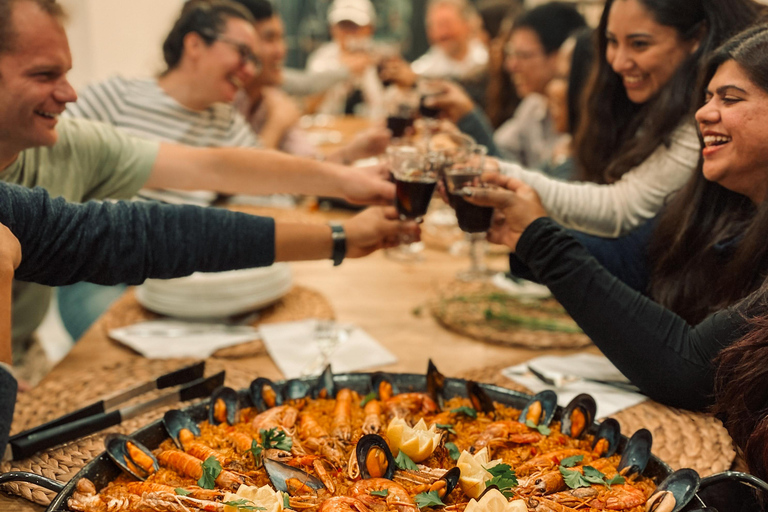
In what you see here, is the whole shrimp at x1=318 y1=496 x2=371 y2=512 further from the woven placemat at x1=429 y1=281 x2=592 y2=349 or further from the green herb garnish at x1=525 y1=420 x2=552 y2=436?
the woven placemat at x1=429 y1=281 x2=592 y2=349

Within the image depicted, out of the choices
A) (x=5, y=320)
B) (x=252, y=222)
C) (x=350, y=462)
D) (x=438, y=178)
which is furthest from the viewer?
(x=438, y=178)

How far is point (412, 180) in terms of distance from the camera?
69.8 inches

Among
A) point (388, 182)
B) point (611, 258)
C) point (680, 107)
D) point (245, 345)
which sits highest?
point (680, 107)

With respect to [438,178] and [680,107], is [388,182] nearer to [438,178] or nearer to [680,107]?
[438,178]

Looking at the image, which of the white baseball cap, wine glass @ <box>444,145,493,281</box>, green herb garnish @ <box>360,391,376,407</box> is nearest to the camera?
green herb garnish @ <box>360,391,376,407</box>

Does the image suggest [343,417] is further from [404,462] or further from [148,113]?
[148,113]

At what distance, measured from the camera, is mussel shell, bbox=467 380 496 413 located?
1.41 m

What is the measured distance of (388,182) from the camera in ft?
6.88

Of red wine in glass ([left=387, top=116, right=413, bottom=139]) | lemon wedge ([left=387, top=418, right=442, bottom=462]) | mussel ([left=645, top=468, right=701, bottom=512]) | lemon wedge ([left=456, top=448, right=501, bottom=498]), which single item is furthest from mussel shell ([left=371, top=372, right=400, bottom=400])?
red wine in glass ([left=387, top=116, right=413, bottom=139])

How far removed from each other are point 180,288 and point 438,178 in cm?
85

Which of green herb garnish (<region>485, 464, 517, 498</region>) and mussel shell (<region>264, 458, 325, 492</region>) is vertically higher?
green herb garnish (<region>485, 464, 517, 498</region>)

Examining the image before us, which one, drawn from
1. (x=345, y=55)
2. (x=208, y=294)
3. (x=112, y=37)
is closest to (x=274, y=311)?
(x=208, y=294)

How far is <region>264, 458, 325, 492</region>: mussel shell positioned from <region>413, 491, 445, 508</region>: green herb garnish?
18 centimetres

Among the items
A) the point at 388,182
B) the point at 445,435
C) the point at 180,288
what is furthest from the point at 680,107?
the point at 180,288
